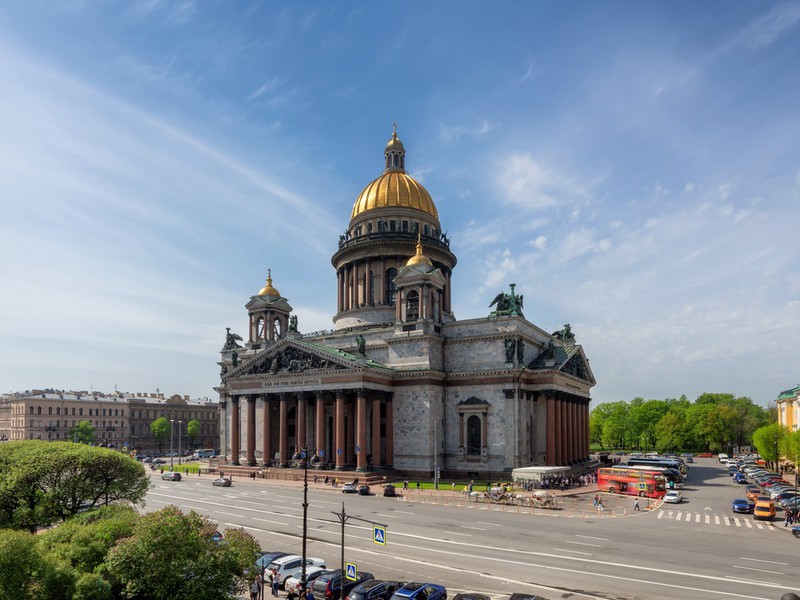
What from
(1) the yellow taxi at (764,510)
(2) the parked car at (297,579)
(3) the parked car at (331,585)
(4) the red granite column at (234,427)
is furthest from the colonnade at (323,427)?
A: (3) the parked car at (331,585)

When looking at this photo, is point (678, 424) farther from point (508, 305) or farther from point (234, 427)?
point (234, 427)

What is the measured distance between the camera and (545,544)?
36.2 metres

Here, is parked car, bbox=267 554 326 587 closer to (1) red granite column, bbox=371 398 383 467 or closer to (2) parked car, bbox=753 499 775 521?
Answer: (2) parked car, bbox=753 499 775 521

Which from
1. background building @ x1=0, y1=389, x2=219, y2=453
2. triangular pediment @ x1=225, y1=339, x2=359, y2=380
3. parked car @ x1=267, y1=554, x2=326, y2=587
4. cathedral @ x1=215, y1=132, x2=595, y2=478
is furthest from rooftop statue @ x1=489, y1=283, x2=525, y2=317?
background building @ x1=0, y1=389, x2=219, y2=453

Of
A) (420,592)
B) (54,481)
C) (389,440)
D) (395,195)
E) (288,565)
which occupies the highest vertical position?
(395,195)

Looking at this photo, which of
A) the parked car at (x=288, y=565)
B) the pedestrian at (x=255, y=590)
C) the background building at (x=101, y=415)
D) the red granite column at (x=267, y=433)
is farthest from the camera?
the background building at (x=101, y=415)

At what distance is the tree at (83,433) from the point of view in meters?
134

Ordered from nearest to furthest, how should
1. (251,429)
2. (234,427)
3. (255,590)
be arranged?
(255,590)
(251,429)
(234,427)

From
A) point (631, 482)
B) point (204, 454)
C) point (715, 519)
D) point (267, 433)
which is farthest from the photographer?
point (204, 454)

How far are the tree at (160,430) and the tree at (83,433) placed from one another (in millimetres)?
13290

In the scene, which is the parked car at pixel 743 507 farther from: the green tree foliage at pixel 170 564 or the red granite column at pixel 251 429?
the red granite column at pixel 251 429

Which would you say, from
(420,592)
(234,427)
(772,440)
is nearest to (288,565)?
(420,592)

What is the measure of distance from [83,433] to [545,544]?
126 m

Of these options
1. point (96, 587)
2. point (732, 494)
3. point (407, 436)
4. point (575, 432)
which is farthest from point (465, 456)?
point (96, 587)
